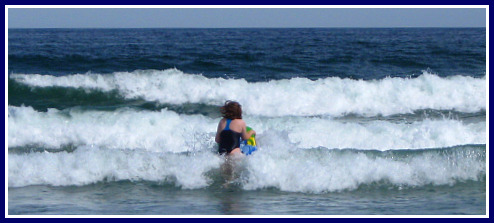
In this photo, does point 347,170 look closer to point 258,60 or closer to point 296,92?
point 296,92

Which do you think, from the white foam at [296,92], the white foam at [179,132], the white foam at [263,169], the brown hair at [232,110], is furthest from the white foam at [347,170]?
the white foam at [296,92]

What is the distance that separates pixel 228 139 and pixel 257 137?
90 centimetres

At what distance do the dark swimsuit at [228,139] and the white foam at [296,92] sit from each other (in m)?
5.44

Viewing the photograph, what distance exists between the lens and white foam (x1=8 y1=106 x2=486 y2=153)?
10.2m

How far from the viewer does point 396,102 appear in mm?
13609

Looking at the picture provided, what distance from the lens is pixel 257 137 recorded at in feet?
27.0

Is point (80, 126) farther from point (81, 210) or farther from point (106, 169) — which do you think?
point (81, 210)

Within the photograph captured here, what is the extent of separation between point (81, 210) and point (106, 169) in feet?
4.24

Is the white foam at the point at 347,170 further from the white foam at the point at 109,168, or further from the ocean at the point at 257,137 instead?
the white foam at the point at 109,168

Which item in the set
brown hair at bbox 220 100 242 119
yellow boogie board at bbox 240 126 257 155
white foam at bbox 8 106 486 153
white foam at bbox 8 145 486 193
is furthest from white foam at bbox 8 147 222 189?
white foam at bbox 8 106 486 153

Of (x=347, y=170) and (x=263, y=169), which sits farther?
(x=347, y=170)

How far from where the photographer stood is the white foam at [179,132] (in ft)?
33.5

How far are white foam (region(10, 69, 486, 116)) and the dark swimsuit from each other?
5443mm

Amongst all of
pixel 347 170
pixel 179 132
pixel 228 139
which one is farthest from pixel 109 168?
pixel 179 132
